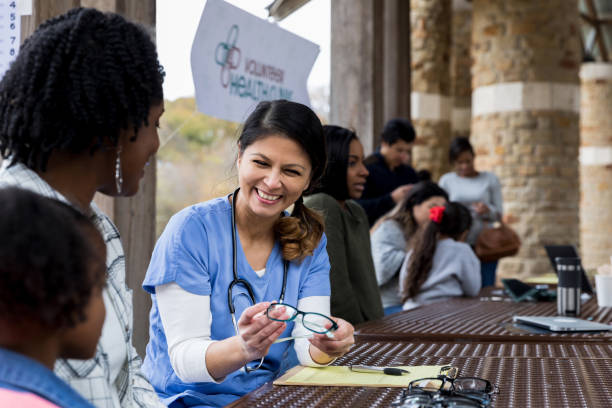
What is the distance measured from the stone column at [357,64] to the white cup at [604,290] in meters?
2.02

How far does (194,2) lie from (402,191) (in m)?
1.60

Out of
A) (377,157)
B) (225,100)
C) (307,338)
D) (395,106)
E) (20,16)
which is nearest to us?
(307,338)

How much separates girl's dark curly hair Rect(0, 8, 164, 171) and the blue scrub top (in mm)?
480

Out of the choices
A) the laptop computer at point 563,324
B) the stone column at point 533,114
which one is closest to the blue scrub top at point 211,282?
the laptop computer at point 563,324

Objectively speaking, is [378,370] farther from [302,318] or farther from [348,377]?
[302,318]

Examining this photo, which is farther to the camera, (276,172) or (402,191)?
(402,191)

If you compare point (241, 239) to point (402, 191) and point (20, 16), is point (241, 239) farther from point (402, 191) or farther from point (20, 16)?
point (402, 191)

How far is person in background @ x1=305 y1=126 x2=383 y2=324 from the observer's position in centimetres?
267

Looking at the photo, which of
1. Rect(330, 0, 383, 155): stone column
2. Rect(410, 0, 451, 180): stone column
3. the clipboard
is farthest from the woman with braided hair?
Rect(410, 0, 451, 180): stone column

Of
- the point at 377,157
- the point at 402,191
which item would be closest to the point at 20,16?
the point at 402,191

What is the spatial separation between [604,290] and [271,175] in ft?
5.54

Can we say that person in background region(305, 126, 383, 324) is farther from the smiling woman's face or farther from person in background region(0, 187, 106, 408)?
person in background region(0, 187, 106, 408)

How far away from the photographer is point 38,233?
2.26ft

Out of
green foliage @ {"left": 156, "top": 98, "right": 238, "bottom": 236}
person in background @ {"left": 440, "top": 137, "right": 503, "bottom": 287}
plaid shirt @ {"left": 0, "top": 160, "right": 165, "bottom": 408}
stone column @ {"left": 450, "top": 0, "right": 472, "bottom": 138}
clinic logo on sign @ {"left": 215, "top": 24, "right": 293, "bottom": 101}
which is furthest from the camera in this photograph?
green foliage @ {"left": 156, "top": 98, "right": 238, "bottom": 236}
